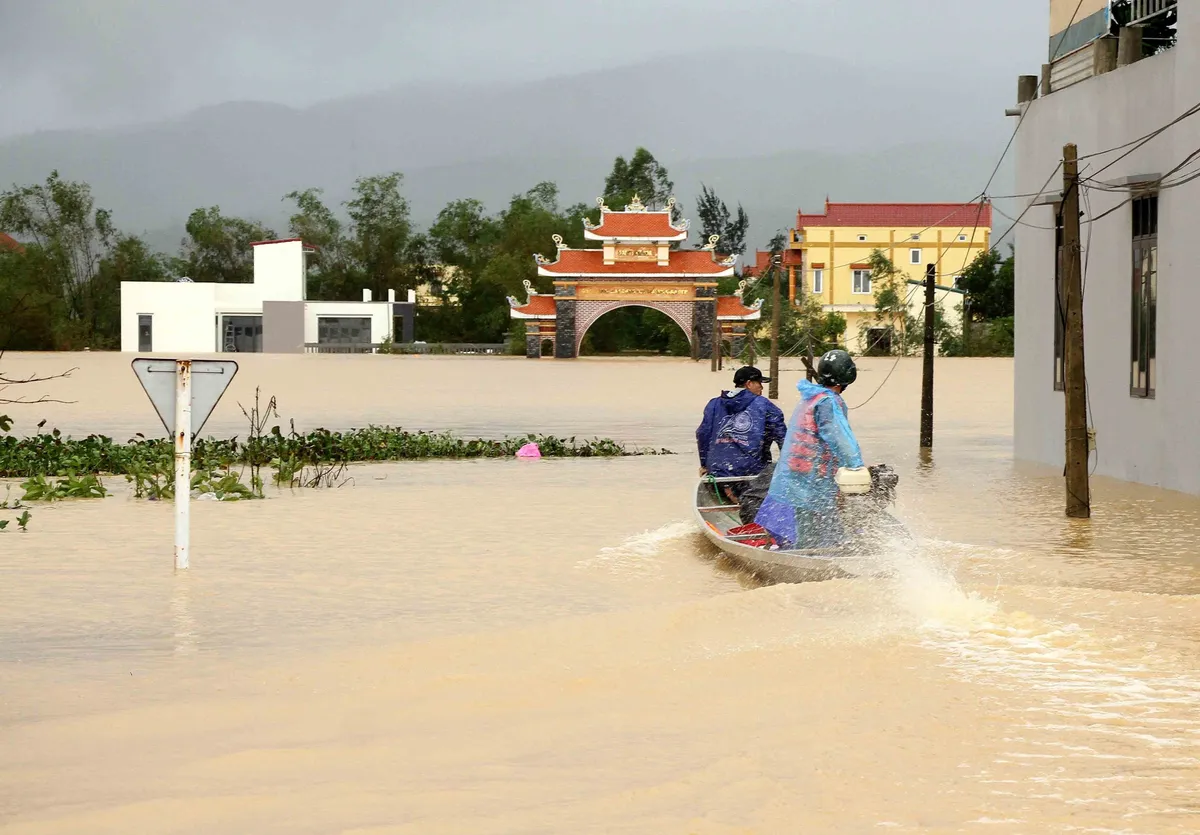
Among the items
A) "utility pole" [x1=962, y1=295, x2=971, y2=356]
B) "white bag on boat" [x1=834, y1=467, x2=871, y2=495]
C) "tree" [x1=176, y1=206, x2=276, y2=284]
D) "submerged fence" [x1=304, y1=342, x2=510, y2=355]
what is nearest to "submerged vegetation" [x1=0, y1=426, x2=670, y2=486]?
"white bag on boat" [x1=834, y1=467, x2=871, y2=495]

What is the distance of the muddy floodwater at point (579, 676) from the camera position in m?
4.99

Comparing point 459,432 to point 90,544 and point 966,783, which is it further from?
point 966,783

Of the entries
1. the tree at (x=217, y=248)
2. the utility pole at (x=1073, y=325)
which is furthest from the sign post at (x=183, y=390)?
the tree at (x=217, y=248)

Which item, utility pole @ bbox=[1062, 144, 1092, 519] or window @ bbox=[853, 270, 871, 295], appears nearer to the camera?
utility pole @ bbox=[1062, 144, 1092, 519]

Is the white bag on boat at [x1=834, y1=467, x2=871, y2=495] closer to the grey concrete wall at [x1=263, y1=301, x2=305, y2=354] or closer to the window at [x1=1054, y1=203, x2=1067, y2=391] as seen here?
the window at [x1=1054, y1=203, x2=1067, y2=391]

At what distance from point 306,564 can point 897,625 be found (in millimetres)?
4750

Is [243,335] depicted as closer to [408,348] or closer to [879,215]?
[408,348]

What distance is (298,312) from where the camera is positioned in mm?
85375

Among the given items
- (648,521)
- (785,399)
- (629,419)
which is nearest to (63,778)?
(648,521)

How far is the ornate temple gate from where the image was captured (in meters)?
71.1

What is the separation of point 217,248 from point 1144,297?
96.9m

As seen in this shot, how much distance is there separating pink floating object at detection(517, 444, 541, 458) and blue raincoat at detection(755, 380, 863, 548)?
11051 millimetres

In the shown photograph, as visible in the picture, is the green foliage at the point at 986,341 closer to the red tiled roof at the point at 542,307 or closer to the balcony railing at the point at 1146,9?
the red tiled roof at the point at 542,307

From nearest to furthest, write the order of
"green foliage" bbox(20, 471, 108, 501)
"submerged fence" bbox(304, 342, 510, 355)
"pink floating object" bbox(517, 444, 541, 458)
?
"green foliage" bbox(20, 471, 108, 501) → "pink floating object" bbox(517, 444, 541, 458) → "submerged fence" bbox(304, 342, 510, 355)
